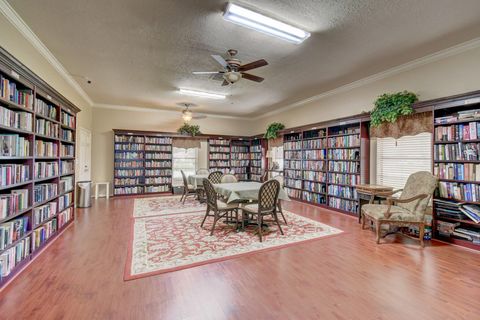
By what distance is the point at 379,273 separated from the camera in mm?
2529

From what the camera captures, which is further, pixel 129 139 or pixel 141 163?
pixel 141 163

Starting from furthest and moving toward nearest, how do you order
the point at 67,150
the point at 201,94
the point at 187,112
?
the point at 187,112 → the point at 201,94 → the point at 67,150

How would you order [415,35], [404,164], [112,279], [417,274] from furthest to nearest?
[404,164] < [415,35] < [417,274] < [112,279]

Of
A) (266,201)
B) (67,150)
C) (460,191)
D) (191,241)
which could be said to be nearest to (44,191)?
(67,150)

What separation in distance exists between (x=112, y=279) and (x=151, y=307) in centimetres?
72

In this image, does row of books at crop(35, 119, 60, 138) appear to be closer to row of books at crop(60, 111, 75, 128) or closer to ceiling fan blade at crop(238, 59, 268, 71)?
row of books at crop(60, 111, 75, 128)

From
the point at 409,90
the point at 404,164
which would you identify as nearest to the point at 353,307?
the point at 404,164

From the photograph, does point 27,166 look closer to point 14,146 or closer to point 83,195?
point 14,146

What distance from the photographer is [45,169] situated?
10.4 feet

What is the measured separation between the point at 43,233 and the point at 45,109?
5.70ft

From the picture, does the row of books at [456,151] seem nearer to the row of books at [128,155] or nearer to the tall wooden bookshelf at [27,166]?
the tall wooden bookshelf at [27,166]

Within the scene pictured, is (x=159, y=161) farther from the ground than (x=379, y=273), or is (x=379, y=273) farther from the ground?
(x=159, y=161)

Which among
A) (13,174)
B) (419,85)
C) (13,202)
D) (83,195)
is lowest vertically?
(83,195)

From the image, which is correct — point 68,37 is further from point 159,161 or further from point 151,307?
point 159,161
